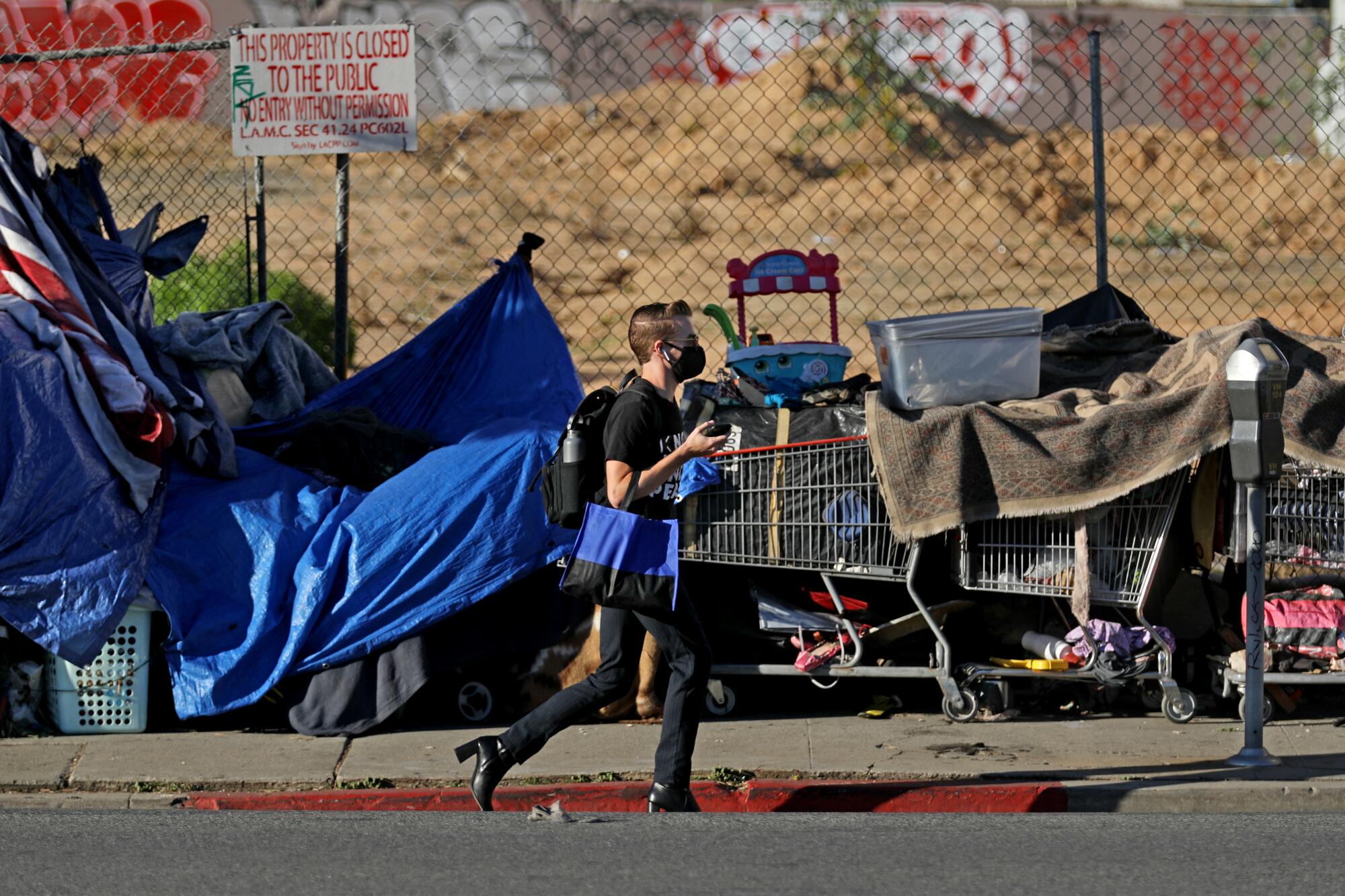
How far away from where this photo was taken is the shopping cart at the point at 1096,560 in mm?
6266

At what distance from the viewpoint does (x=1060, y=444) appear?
612cm

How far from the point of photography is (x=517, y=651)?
6578mm

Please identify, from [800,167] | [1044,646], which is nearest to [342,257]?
[1044,646]

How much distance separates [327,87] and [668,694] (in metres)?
4.39

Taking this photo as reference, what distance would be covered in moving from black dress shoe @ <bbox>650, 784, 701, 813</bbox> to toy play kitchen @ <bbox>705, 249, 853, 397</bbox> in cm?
245

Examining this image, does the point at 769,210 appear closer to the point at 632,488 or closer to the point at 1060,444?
the point at 1060,444

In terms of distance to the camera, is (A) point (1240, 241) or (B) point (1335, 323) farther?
(A) point (1240, 241)

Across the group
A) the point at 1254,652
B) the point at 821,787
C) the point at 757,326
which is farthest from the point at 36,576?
the point at 757,326

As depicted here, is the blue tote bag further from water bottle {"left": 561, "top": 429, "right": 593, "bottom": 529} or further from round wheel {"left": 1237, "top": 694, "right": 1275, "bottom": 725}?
round wheel {"left": 1237, "top": 694, "right": 1275, "bottom": 725}

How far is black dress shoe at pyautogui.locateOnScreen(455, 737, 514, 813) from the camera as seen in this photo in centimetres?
513

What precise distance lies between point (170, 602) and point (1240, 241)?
60.7ft

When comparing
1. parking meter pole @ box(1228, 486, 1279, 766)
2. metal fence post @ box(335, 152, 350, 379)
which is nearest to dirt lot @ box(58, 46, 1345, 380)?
metal fence post @ box(335, 152, 350, 379)

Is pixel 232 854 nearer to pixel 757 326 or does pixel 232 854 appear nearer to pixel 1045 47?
pixel 757 326

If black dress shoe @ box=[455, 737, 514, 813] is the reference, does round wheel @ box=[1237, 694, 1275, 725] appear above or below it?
below
